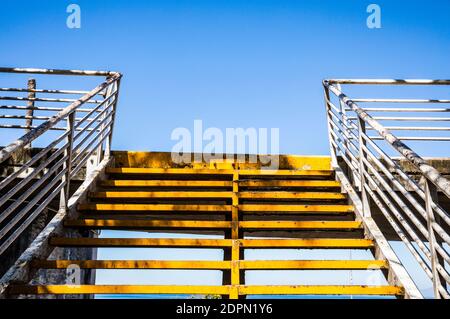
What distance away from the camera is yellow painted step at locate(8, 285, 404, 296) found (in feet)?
9.53

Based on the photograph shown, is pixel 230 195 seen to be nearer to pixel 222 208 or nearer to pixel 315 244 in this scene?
pixel 222 208

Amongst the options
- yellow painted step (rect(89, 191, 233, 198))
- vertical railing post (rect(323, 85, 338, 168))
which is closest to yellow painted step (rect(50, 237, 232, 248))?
yellow painted step (rect(89, 191, 233, 198))

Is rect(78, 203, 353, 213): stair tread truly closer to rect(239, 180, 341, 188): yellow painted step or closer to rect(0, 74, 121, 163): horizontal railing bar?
rect(239, 180, 341, 188): yellow painted step

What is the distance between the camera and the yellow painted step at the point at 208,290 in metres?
2.90

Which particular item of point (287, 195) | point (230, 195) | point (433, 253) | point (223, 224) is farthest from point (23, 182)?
point (433, 253)

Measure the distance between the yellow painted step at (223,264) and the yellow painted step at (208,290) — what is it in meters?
0.27

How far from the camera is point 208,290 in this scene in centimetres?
293

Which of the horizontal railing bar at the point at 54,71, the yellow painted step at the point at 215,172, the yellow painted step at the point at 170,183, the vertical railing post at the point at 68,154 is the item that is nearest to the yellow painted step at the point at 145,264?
the vertical railing post at the point at 68,154

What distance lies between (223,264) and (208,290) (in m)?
0.37

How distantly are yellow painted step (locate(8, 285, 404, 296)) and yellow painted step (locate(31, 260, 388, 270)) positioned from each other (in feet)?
0.89

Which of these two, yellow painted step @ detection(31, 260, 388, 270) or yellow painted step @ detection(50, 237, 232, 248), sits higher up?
yellow painted step @ detection(50, 237, 232, 248)
